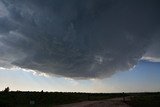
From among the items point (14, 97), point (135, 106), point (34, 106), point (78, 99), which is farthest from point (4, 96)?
point (135, 106)

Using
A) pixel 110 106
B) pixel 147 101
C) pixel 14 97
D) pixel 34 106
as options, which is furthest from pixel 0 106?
pixel 147 101

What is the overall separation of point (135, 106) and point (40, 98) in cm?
2025

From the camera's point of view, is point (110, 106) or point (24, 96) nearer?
point (110, 106)

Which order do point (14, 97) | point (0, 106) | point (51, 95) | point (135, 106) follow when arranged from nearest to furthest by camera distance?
point (0, 106), point (135, 106), point (14, 97), point (51, 95)

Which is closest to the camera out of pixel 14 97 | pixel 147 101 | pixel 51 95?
pixel 147 101

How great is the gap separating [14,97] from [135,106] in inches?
947

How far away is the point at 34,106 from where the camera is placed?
5228 centimetres

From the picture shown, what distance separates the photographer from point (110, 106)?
157 ft

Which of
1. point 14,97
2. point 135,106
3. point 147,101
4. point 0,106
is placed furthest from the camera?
point 14,97

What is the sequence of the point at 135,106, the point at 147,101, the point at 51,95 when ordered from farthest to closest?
the point at 51,95 → the point at 147,101 → the point at 135,106

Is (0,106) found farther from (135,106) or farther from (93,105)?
(135,106)

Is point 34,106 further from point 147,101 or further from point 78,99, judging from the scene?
point 147,101

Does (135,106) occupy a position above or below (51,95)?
below

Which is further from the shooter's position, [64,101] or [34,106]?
[64,101]
